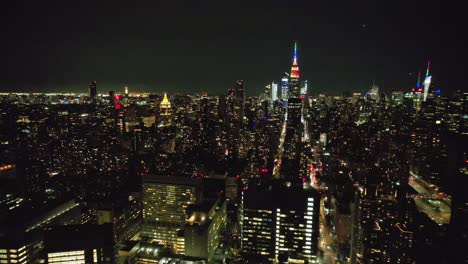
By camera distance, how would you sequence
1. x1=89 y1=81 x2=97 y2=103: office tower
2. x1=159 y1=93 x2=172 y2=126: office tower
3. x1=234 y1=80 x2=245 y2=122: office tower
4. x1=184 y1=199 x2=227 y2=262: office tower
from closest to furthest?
x1=184 y1=199 x2=227 y2=262: office tower
x1=159 y1=93 x2=172 y2=126: office tower
x1=89 y1=81 x2=97 y2=103: office tower
x1=234 y1=80 x2=245 y2=122: office tower

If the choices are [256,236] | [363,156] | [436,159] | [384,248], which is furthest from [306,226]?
[363,156]

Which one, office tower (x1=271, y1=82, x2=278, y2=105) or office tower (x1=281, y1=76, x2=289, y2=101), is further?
office tower (x1=271, y1=82, x2=278, y2=105)

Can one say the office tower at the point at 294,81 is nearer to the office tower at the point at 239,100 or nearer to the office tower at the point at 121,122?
the office tower at the point at 239,100

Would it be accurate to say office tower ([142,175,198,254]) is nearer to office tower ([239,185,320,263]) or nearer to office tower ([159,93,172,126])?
office tower ([239,185,320,263])

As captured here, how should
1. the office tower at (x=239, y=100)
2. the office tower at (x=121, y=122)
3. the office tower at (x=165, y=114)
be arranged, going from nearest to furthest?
the office tower at (x=121, y=122) → the office tower at (x=165, y=114) → the office tower at (x=239, y=100)

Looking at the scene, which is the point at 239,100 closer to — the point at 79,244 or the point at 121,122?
the point at 121,122

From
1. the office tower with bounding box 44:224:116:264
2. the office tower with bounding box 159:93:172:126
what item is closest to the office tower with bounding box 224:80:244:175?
the office tower with bounding box 159:93:172:126

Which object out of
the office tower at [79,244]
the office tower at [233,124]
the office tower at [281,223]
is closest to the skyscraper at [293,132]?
the office tower at [233,124]
